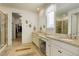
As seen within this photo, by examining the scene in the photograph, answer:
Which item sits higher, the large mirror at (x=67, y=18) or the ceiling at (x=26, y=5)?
the ceiling at (x=26, y=5)

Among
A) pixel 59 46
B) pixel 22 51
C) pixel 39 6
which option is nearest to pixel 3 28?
pixel 22 51

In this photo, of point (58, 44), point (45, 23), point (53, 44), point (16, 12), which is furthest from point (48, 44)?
point (16, 12)

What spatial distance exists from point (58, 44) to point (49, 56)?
34cm

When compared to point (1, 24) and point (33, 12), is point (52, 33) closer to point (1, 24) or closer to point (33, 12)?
point (33, 12)

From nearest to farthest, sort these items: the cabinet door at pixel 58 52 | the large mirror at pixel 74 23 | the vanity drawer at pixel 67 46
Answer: the vanity drawer at pixel 67 46 < the cabinet door at pixel 58 52 < the large mirror at pixel 74 23

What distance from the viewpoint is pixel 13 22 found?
1.99 m

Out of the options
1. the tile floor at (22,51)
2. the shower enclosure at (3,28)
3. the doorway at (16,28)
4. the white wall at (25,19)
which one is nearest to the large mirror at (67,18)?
the white wall at (25,19)

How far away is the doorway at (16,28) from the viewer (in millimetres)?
1993

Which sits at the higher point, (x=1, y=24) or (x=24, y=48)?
(x=1, y=24)

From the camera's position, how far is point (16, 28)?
202 centimetres

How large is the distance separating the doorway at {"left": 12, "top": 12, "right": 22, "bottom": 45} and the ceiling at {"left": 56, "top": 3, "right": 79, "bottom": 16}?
82cm

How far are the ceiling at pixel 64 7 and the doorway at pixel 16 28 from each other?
824mm

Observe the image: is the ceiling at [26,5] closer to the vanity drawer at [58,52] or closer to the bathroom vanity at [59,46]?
the bathroom vanity at [59,46]

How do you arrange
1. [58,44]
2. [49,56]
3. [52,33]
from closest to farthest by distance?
[58,44]
[49,56]
[52,33]
